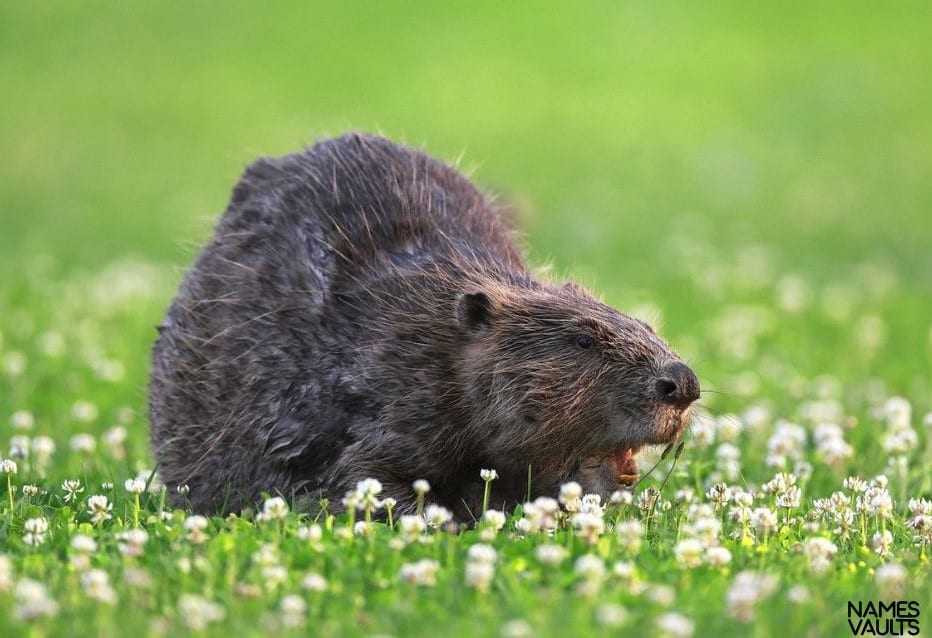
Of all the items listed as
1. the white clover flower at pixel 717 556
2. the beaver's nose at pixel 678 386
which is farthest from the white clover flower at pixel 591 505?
the white clover flower at pixel 717 556

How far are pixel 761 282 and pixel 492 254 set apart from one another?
725cm

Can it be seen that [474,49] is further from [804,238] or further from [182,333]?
[182,333]

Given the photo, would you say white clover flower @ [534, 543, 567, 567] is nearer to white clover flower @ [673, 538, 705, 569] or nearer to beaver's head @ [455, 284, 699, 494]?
white clover flower @ [673, 538, 705, 569]

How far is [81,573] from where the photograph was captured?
15.0ft

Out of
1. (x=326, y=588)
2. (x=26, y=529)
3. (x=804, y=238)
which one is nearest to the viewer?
(x=326, y=588)

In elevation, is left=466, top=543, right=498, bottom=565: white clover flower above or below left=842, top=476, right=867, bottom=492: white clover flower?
below

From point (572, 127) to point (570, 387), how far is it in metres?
18.4

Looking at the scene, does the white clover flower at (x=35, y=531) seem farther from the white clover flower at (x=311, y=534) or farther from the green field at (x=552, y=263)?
the white clover flower at (x=311, y=534)

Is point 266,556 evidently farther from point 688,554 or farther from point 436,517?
point 688,554

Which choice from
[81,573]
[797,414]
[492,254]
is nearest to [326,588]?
[81,573]

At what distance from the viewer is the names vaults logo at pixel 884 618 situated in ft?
14.3

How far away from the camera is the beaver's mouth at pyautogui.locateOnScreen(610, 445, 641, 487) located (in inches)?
235

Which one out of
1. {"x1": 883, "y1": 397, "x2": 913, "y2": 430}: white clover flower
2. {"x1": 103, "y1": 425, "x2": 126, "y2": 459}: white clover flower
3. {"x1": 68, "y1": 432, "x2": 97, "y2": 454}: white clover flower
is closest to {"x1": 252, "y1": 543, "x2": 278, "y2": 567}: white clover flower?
{"x1": 68, "y1": 432, "x2": 97, "y2": 454}: white clover flower

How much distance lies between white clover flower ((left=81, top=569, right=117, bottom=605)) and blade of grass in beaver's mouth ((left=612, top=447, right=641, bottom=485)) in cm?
236
